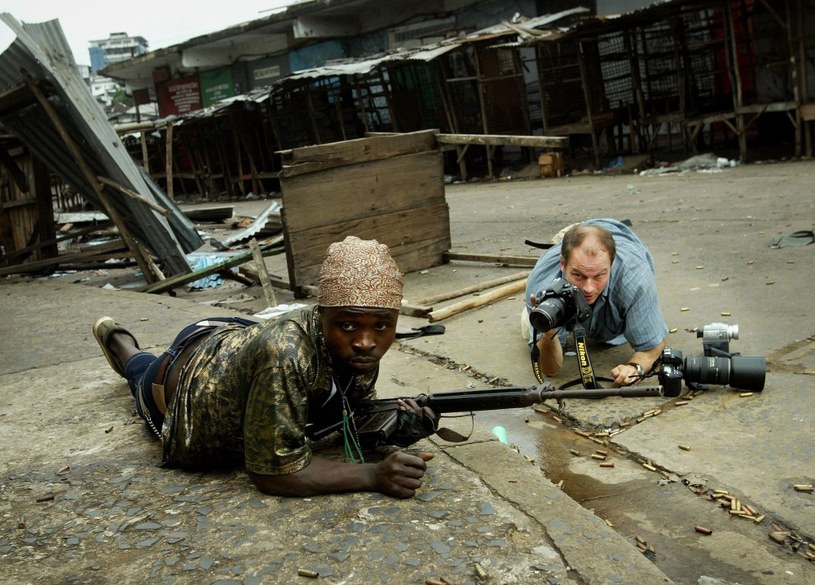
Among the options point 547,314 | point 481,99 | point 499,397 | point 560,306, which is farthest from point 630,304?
point 481,99

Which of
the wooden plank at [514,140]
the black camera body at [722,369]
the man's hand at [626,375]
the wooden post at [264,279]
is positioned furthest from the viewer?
the wooden post at [264,279]

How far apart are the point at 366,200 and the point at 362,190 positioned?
94 mm

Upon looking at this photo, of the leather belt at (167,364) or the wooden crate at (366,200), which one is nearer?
the leather belt at (167,364)

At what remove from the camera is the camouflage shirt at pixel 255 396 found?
2.21 meters

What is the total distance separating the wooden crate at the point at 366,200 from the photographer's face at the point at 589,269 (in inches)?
117

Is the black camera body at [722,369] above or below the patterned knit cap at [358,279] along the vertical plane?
below

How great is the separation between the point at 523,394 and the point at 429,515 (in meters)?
0.45

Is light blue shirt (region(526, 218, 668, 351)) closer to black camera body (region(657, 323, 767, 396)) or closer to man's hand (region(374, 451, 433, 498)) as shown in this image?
black camera body (region(657, 323, 767, 396))

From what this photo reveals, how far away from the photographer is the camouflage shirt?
7.25 ft

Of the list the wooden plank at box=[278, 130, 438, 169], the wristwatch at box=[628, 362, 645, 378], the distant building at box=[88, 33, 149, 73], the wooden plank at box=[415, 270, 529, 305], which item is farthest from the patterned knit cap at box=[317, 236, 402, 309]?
the distant building at box=[88, 33, 149, 73]

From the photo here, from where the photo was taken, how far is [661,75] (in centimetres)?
1428

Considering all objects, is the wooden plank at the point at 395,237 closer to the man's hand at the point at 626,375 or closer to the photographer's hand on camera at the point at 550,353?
the photographer's hand on camera at the point at 550,353

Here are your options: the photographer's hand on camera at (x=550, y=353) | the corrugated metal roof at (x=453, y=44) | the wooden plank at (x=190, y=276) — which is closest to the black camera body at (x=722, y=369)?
the photographer's hand on camera at (x=550, y=353)

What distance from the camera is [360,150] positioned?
20.9ft
